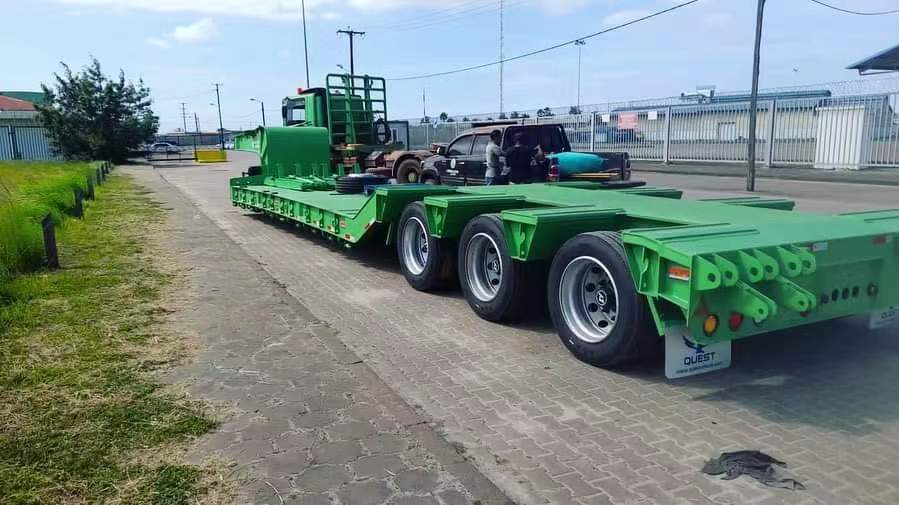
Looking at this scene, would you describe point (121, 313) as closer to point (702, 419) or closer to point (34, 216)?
point (34, 216)

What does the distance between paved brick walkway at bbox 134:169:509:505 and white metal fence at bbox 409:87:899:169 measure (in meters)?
11.9

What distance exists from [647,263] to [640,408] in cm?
90

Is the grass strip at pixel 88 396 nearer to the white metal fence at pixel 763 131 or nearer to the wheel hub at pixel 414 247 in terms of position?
the wheel hub at pixel 414 247

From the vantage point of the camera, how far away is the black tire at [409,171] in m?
15.9

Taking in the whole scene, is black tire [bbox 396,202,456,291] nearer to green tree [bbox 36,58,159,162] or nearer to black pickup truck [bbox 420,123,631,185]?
black pickup truck [bbox 420,123,631,185]

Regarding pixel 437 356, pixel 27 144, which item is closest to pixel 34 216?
pixel 437 356

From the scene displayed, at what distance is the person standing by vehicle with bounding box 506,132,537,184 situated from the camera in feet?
40.0

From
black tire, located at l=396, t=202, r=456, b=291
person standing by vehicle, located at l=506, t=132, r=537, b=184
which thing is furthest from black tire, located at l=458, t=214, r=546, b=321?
person standing by vehicle, located at l=506, t=132, r=537, b=184

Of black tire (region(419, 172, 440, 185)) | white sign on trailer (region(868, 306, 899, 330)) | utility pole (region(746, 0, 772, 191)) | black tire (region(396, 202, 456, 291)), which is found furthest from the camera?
utility pole (region(746, 0, 772, 191))

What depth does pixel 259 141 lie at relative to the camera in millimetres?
13992

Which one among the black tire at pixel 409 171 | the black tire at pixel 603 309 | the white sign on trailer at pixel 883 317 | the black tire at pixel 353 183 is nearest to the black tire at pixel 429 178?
the black tire at pixel 409 171

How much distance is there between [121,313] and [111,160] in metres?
41.2

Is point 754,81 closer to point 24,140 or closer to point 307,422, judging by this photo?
point 307,422

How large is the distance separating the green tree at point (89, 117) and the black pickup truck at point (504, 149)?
35668 mm
